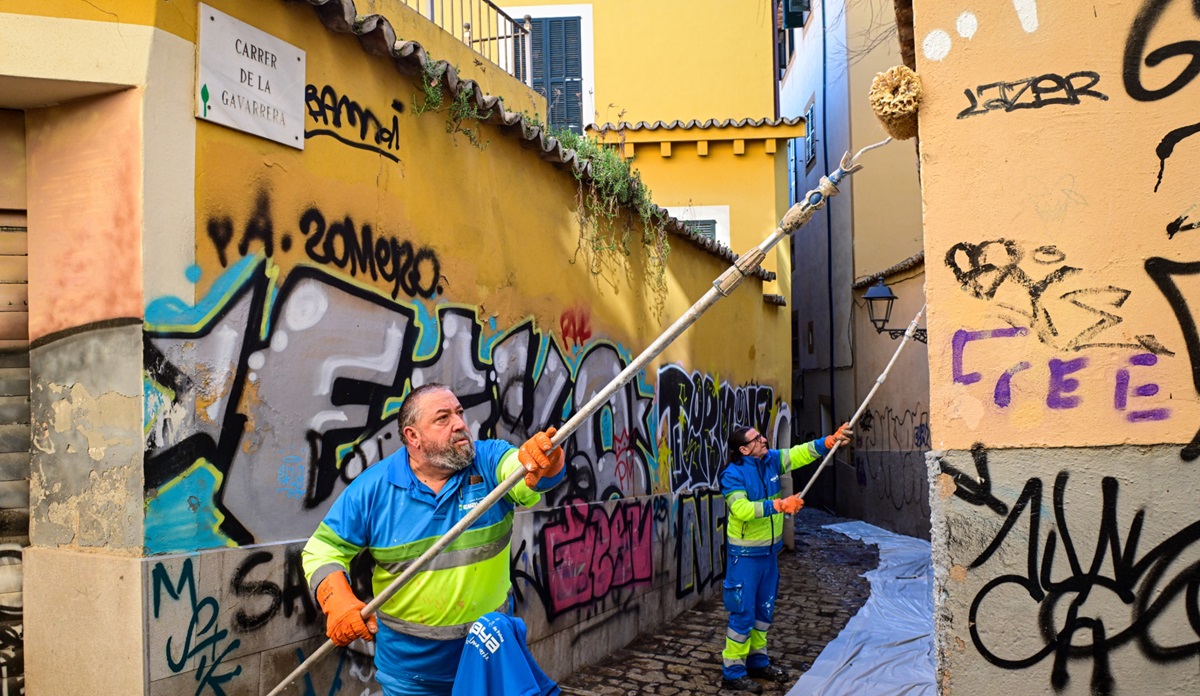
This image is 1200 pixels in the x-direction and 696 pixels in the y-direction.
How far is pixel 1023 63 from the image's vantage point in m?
3.60

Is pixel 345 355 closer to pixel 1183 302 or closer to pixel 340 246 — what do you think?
pixel 340 246

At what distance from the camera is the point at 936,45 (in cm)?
369

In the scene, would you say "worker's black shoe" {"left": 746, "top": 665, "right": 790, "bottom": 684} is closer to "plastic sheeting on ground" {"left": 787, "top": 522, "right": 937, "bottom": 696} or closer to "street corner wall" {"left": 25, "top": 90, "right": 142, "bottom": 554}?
"plastic sheeting on ground" {"left": 787, "top": 522, "right": 937, "bottom": 696}

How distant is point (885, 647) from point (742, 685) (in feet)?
4.94

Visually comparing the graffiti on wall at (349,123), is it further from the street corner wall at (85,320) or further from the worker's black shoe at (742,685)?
the worker's black shoe at (742,685)

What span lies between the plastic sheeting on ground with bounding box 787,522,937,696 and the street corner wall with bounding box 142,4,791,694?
1787 mm

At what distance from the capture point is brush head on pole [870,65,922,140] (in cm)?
368

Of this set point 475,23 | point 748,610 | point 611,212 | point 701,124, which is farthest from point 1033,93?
point 701,124

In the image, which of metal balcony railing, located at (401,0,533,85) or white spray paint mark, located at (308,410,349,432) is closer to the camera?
white spray paint mark, located at (308,410,349,432)

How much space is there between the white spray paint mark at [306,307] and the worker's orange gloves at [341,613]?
1393mm

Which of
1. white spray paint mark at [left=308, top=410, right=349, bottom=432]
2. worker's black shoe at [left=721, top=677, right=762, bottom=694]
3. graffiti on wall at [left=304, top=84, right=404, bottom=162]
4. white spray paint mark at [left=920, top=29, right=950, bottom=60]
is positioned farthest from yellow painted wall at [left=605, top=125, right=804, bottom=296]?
white spray paint mark at [left=920, top=29, right=950, bottom=60]

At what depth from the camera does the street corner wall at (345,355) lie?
13.1ft

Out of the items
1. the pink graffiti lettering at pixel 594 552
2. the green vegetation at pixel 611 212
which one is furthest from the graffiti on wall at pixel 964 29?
the pink graffiti lettering at pixel 594 552

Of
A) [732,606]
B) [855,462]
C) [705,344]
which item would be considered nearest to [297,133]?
[732,606]
